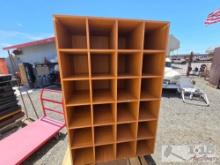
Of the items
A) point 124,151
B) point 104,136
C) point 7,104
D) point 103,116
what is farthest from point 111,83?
point 7,104

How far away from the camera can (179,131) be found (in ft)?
8.68

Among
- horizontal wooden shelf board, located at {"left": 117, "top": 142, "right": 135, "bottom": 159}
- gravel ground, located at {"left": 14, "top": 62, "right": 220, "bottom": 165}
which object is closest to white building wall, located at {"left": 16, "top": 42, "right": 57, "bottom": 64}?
gravel ground, located at {"left": 14, "top": 62, "right": 220, "bottom": 165}

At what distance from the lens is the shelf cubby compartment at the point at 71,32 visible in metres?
0.98

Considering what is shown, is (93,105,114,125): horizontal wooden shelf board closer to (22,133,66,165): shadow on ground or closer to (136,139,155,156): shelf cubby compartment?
(136,139,155,156): shelf cubby compartment

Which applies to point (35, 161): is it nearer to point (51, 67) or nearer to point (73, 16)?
point (73, 16)

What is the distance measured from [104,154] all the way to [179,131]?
6.80 ft

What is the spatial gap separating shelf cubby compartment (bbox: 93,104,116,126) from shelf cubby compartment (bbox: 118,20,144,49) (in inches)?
27.8

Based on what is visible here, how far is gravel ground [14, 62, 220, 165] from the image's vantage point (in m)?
2.03

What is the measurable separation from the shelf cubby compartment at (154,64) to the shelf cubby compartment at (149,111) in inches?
12.5

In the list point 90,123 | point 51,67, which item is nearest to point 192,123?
point 90,123

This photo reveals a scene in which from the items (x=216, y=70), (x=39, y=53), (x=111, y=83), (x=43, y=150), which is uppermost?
(x=39, y=53)

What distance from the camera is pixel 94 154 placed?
131 centimetres

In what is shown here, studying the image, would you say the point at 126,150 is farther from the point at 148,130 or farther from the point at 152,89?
the point at 152,89

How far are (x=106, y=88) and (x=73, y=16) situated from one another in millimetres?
899
